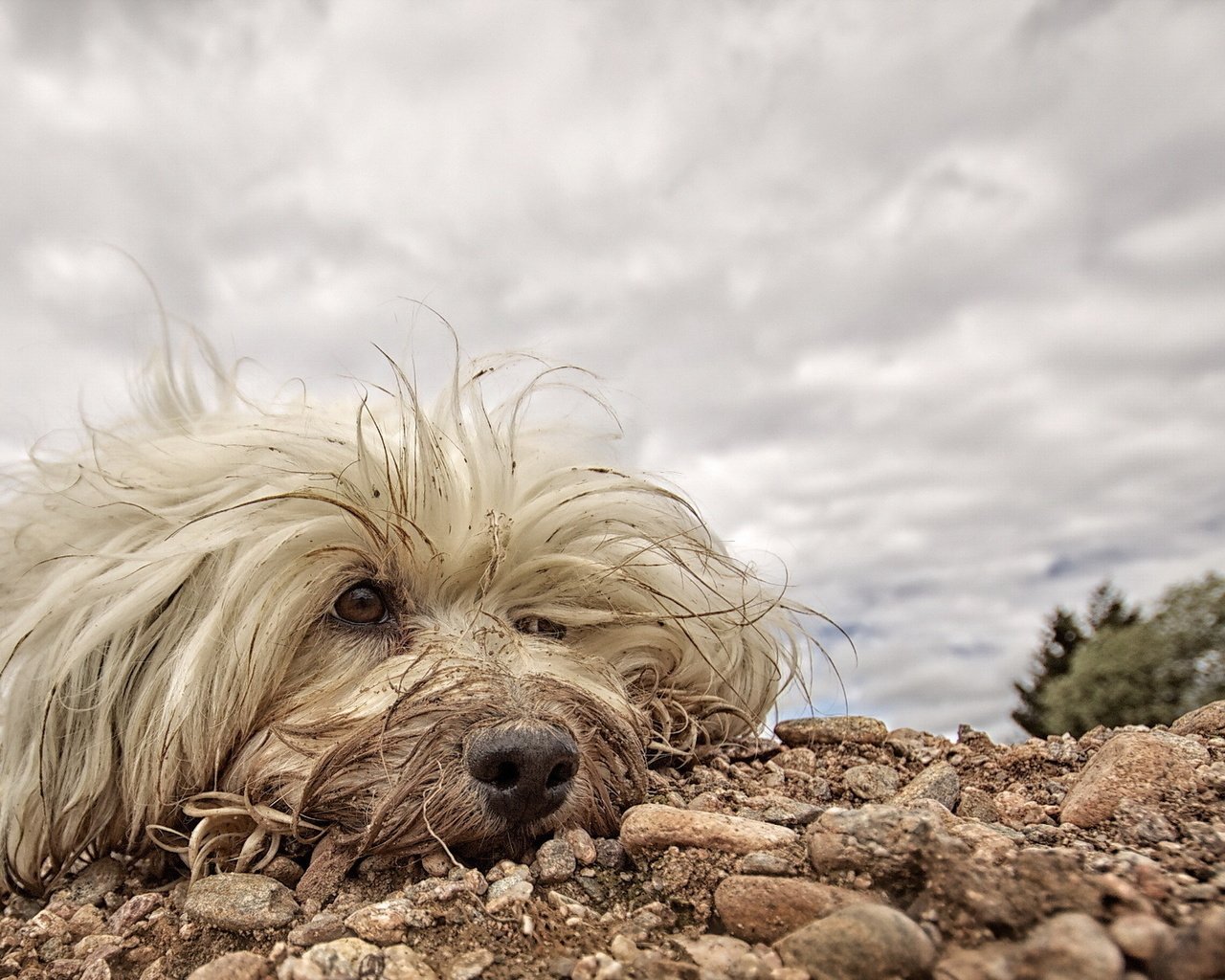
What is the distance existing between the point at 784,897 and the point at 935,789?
1.05 meters

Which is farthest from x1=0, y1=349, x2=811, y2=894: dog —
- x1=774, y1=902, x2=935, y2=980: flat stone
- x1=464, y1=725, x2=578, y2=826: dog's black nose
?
x1=774, y1=902, x2=935, y2=980: flat stone

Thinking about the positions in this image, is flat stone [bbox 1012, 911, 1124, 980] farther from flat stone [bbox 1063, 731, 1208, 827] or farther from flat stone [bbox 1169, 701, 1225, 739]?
flat stone [bbox 1169, 701, 1225, 739]

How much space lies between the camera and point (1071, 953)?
1.44 metres

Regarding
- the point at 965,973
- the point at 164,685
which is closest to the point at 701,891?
the point at 965,973

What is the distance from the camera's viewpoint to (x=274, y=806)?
313 cm

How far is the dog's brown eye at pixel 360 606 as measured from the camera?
3.54 m

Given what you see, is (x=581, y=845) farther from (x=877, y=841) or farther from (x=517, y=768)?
(x=877, y=841)

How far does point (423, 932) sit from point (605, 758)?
37.7 inches

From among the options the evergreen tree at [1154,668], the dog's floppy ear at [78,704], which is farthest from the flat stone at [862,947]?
the evergreen tree at [1154,668]

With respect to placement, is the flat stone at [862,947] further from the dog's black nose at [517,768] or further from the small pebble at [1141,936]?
the dog's black nose at [517,768]

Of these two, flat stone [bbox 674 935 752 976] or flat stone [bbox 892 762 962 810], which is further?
flat stone [bbox 892 762 962 810]

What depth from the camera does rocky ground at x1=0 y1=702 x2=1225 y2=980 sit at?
162cm

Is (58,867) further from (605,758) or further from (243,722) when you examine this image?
(605,758)

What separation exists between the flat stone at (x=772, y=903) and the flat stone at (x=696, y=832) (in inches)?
8.4
